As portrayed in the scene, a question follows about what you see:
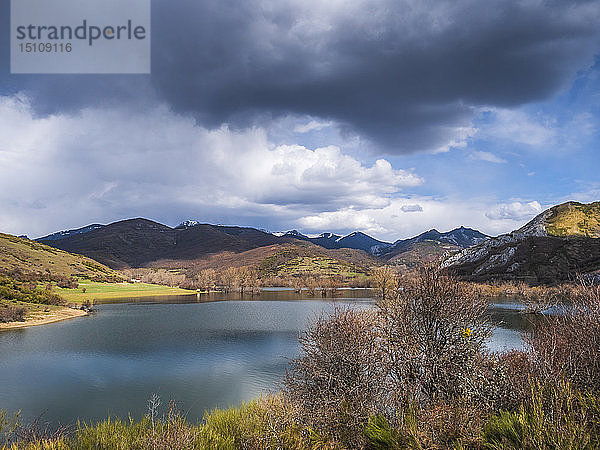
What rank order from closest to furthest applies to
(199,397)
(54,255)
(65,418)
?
(65,418) → (199,397) → (54,255)

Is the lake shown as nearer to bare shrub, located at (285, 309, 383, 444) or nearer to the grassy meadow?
bare shrub, located at (285, 309, 383, 444)

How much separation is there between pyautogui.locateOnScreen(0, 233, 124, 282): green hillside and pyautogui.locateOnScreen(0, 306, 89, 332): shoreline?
3377cm

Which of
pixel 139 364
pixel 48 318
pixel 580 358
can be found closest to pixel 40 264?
pixel 48 318

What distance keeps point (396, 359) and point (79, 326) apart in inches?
2323

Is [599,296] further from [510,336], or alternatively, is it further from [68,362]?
[68,362]

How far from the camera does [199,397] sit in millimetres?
28156

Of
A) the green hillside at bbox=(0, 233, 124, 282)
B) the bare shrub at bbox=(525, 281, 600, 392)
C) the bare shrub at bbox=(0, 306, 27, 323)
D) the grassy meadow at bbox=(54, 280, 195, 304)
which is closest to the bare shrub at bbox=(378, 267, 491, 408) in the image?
the bare shrub at bbox=(525, 281, 600, 392)

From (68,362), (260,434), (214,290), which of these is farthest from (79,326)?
(214,290)

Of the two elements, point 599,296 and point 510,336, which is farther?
point 510,336

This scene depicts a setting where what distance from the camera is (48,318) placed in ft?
221

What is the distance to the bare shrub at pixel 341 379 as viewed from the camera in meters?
16.6

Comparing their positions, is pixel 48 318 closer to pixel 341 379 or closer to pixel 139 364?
pixel 139 364

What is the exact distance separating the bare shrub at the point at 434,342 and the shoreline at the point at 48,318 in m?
60.7

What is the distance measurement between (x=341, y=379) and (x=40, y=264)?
141367mm
